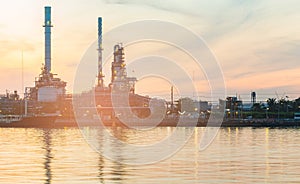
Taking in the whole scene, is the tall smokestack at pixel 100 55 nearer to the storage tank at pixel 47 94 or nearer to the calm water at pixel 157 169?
the storage tank at pixel 47 94

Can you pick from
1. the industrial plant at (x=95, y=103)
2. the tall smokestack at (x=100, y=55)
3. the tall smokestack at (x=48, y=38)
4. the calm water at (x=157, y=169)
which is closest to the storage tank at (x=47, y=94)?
the industrial plant at (x=95, y=103)

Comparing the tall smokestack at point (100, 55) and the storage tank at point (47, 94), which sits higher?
the tall smokestack at point (100, 55)

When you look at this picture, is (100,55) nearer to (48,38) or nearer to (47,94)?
(48,38)

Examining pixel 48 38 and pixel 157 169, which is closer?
pixel 157 169

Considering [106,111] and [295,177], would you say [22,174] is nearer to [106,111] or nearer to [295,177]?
[295,177]

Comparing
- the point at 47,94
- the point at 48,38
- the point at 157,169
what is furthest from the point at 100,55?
the point at 157,169

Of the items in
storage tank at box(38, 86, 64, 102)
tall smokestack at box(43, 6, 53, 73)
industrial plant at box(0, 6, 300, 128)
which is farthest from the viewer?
tall smokestack at box(43, 6, 53, 73)

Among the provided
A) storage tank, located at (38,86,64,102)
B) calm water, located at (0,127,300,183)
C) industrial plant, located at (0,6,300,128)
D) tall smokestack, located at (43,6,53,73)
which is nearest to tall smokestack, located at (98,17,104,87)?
industrial plant, located at (0,6,300,128)

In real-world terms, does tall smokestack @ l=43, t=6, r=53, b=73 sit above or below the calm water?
above

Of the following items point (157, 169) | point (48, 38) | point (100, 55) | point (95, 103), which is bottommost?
point (157, 169)

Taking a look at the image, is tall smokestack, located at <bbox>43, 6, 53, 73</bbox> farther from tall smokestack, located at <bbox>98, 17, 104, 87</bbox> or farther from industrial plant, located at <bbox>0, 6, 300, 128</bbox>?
tall smokestack, located at <bbox>98, 17, 104, 87</bbox>

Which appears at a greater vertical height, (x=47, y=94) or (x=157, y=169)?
(x=47, y=94)

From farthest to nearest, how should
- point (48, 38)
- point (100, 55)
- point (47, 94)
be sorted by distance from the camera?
1. point (100, 55)
2. point (48, 38)
3. point (47, 94)

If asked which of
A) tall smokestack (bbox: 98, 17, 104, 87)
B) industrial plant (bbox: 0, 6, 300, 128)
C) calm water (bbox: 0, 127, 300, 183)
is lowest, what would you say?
calm water (bbox: 0, 127, 300, 183)
